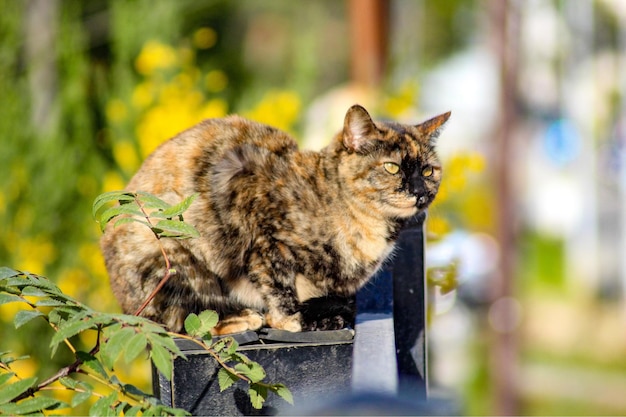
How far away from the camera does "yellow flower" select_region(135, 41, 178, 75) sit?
4.00 meters

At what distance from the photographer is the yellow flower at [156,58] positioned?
4.00 metres

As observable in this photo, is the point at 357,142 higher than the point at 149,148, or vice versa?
the point at 149,148

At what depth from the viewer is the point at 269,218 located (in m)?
2.05

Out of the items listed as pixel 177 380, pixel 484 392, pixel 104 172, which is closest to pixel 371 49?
pixel 104 172

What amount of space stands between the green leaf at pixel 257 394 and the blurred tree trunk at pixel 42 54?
353 cm

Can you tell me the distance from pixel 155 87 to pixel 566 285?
31.9 feet

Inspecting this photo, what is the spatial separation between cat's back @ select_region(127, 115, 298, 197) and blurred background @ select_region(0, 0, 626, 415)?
0.91 meters

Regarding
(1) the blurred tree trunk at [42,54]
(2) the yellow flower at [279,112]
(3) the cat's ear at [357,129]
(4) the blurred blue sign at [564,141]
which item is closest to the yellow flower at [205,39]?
(1) the blurred tree trunk at [42,54]

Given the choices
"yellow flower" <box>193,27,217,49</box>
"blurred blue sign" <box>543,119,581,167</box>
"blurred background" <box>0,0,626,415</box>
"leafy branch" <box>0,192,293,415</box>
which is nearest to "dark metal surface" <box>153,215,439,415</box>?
"leafy branch" <box>0,192,293,415</box>

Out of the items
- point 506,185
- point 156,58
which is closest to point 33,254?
point 156,58

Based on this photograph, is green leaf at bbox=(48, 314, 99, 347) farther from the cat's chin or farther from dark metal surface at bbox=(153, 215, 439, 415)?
the cat's chin

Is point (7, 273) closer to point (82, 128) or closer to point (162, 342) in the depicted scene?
point (162, 342)

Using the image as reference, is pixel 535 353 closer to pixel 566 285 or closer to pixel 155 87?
pixel 566 285

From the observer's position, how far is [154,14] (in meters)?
4.46
